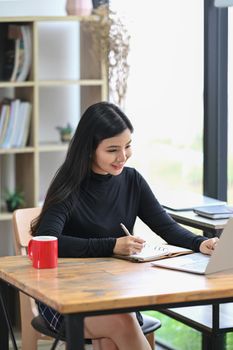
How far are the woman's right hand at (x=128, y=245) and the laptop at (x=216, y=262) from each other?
99 mm

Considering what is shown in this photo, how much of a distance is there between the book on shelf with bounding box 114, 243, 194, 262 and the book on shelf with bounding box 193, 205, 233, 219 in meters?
0.52

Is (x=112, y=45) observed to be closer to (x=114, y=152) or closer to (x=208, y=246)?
(x=114, y=152)

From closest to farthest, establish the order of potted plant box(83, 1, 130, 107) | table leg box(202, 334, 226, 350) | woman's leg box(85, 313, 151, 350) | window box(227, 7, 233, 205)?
woman's leg box(85, 313, 151, 350) < table leg box(202, 334, 226, 350) < window box(227, 7, 233, 205) < potted plant box(83, 1, 130, 107)

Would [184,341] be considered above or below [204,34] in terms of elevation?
below

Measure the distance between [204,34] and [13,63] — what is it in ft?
3.38

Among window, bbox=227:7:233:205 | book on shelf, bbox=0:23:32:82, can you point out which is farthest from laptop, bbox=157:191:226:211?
book on shelf, bbox=0:23:32:82

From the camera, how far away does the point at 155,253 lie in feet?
10.0

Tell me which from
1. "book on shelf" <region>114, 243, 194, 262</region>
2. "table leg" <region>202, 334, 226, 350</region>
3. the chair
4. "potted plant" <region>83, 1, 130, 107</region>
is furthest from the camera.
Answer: "potted plant" <region>83, 1, 130, 107</region>

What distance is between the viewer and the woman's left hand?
10.3 ft

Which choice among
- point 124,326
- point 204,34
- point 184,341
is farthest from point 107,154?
point 184,341

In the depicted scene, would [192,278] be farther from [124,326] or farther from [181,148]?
[181,148]

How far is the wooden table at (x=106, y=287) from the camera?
2393 millimetres

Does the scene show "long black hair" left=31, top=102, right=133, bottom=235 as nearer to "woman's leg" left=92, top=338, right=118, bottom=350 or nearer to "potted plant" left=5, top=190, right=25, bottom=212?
"woman's leg" left=92, top=338, right=118, bottom=350

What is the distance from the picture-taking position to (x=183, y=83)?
182 inches
